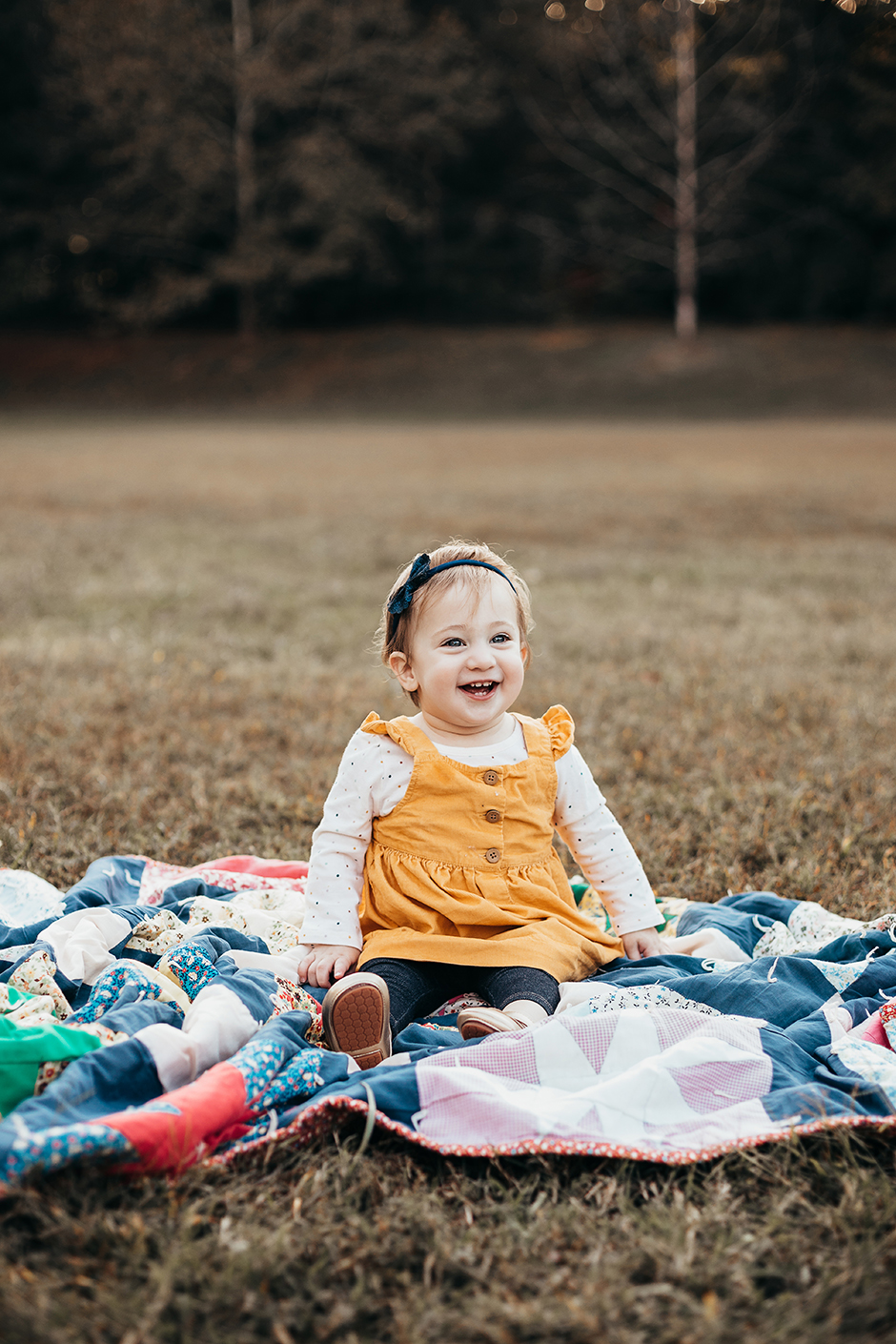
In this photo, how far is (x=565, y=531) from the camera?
9156 millimetres

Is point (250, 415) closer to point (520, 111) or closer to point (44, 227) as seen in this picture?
point (44, 227)

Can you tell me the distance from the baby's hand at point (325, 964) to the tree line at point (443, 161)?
29.8 m

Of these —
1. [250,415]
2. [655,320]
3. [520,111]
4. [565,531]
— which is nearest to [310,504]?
[565,531]

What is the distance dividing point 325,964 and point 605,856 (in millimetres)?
699

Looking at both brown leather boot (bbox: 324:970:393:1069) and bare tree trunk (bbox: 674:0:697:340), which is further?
bare tree trunk (bbox: 674:0:697:340)

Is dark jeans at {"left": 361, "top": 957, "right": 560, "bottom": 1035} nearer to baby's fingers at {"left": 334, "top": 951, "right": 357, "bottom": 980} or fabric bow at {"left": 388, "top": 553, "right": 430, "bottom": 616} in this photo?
baby's fingers at {"left": 334, "top": 951, "right": 357, "bottom": 980}

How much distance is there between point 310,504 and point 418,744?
865cm

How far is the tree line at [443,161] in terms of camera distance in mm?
28859

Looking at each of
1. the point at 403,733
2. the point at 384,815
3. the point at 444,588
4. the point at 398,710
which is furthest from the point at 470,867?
the point at 398,710

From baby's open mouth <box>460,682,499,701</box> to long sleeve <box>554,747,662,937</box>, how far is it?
253 mm

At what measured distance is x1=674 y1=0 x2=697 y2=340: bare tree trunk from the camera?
26766mm

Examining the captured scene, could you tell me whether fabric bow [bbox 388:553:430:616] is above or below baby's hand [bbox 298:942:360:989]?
above

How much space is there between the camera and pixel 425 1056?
1979 millimetres

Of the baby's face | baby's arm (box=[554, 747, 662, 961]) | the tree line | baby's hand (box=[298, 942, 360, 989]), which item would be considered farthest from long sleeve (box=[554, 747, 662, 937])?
the tree line
